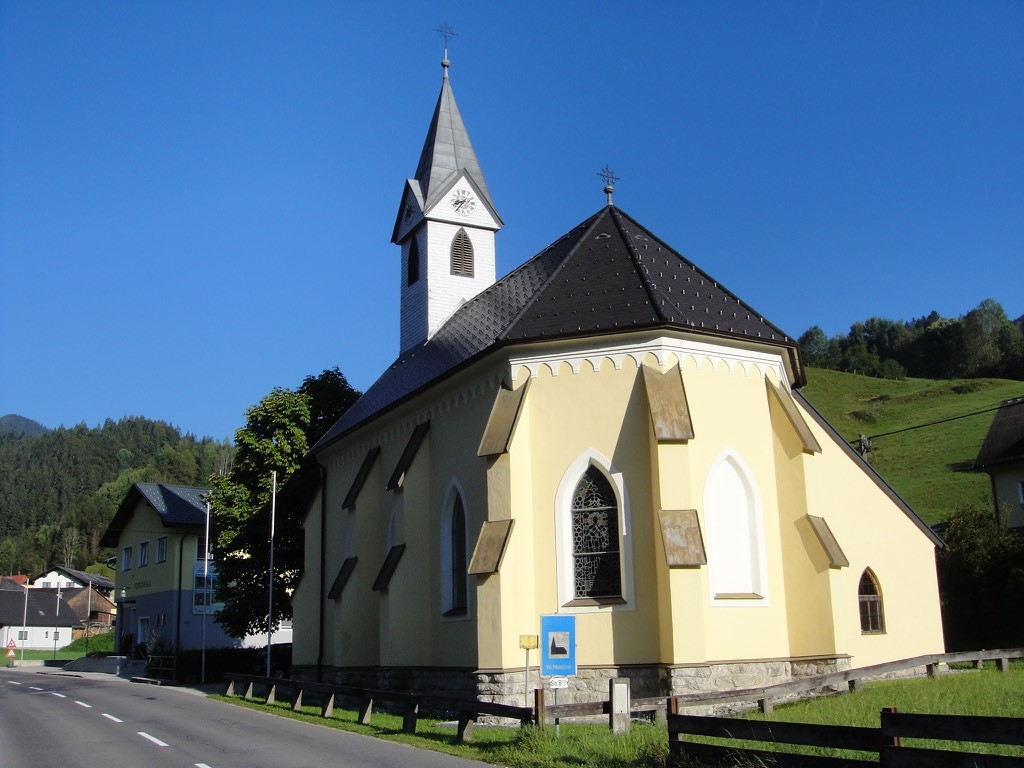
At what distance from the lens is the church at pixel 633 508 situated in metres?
16.9

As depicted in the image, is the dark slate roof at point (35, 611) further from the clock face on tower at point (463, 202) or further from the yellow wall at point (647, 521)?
the yellow wall at point (647, 521)

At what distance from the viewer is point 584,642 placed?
670 inches

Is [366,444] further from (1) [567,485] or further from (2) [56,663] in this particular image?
(2) [56,663]

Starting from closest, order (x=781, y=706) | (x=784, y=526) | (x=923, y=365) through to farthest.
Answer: (x=781, y=706) < (x=784, y=526) < (x=923, y=365)

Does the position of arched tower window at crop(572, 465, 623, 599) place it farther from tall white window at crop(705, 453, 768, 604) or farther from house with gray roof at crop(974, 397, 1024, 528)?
house with gray roof at crop(974, 397, 1024, 528)

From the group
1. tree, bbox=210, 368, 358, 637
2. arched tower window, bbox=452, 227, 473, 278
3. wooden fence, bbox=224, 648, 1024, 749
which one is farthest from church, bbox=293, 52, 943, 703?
tree, bbox=210, 368, 358, 637

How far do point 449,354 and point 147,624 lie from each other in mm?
31273

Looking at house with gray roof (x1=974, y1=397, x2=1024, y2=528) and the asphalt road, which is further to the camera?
house with gray roof (x1=974, y1=397, x2=1024, y2=528)

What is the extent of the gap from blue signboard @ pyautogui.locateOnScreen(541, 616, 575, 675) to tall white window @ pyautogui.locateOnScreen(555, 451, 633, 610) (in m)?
3.31

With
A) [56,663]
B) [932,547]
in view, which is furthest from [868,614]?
[56,663]

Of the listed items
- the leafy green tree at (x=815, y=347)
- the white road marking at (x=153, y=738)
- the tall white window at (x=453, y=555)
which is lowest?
the white road marking at (x=153, y=738)

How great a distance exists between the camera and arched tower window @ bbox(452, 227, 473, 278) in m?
30.2

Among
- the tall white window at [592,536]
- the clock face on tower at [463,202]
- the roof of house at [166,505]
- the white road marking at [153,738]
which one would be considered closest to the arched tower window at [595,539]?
the tall white window at [592,536]

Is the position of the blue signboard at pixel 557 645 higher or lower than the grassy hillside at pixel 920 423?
lower
